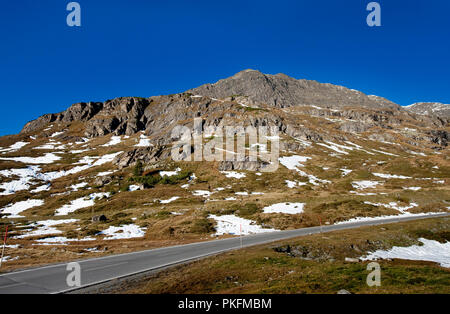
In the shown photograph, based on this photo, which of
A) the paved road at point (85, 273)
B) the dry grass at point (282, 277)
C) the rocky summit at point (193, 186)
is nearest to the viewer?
the dry grass at point (282, 277)

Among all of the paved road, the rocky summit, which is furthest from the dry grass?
the rocky summit

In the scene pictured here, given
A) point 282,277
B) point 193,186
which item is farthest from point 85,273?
point 193,186

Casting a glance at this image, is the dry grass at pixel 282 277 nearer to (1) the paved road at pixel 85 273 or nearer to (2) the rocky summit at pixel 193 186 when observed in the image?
(1) the paved road at pixel 85 273

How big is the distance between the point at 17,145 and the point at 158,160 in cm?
12684

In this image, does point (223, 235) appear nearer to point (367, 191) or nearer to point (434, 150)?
point (367, 191)

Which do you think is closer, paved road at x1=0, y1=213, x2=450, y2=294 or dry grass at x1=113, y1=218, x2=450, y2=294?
dry grass at x1=113, y1=218, x2=450, y2=294

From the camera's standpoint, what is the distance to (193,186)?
78.0 metres

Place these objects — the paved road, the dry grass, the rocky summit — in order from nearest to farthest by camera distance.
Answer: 1. the dry grass
2. the paved road
3. the rocky summit

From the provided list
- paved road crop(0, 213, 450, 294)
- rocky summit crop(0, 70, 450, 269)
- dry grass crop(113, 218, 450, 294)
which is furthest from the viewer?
rocky summit crop(0, 70, 450, 269)

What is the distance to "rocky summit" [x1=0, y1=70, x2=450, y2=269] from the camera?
35.1 m

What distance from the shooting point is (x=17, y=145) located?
161 metres

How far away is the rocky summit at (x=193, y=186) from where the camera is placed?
35147 millimetres

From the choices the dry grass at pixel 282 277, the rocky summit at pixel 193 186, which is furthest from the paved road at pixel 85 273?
the rocky summit at pixel 193 186

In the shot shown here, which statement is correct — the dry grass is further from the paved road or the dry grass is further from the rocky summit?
the rocky summit
